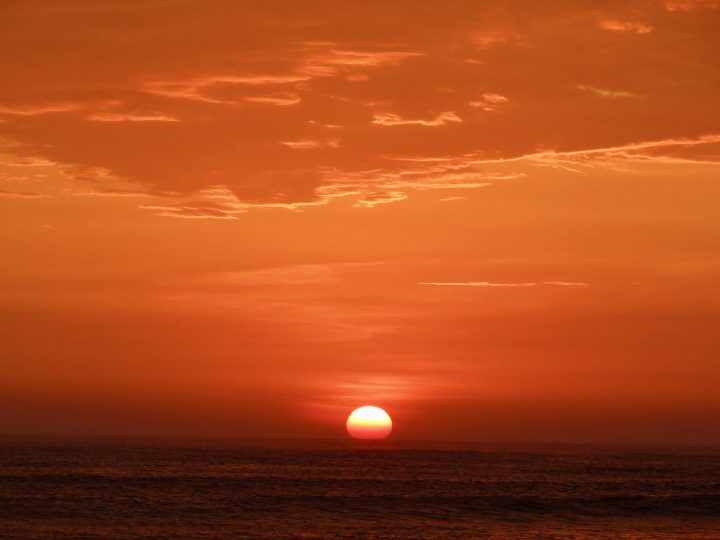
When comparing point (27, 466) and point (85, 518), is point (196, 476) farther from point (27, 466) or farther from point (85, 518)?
point (85, 518)

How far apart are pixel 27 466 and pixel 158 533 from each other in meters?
47.8

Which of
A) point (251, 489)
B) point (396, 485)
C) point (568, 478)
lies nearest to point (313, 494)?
point (251, 489)

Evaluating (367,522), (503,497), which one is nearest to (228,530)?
(367,522)

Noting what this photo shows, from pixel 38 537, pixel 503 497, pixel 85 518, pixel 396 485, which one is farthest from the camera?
pixel 396 485

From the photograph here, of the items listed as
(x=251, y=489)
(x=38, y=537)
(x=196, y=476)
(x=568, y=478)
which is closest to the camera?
(x=38, y=537)

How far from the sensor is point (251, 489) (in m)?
65.0

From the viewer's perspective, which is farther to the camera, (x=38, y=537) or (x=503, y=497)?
(x=503, y=497)

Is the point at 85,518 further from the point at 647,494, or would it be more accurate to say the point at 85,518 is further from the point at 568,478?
the point at 568,478

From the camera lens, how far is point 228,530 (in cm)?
4259

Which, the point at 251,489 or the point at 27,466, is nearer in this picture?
the point at 251,489

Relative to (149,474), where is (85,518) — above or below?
below

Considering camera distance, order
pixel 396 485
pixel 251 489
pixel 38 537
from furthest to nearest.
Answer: pixel 396 485 < pixel 251 489 < pixel 38 537

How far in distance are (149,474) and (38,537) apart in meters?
37.8

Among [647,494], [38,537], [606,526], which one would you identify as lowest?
[38,537]
